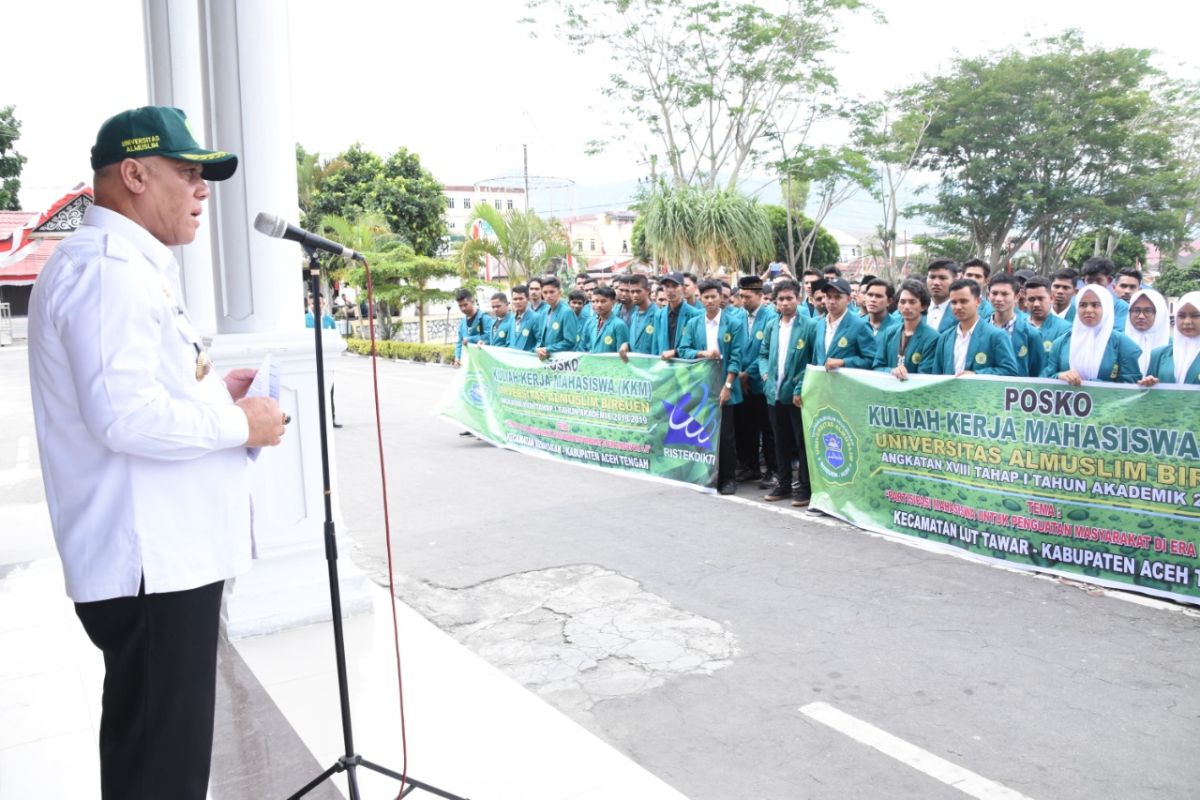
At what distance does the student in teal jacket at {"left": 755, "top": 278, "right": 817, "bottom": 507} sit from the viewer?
23.6 ft

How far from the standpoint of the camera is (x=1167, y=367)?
515cm

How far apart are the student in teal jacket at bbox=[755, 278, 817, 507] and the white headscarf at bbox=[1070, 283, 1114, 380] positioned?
187 cm

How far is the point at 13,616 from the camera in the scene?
4723 mm

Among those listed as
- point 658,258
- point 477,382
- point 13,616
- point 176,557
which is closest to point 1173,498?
point 176,557

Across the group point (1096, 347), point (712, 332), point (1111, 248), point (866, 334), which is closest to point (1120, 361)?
point (1096, 347)

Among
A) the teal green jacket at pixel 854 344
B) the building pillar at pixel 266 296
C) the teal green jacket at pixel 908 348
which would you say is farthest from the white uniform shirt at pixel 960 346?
the building pillar at pixel 266 296

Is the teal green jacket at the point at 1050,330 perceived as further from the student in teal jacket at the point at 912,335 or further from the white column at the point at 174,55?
the white column at the point at 174,55

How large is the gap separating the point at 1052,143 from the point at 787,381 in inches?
737

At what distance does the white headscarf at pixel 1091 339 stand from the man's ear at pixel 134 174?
17.3ft

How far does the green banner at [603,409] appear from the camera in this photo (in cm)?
777

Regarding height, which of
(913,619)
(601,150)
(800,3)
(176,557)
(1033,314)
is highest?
(800,3)

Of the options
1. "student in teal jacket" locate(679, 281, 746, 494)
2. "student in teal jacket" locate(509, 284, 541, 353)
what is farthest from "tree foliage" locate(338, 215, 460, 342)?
"student in teal jacket" locate(679, 281, 746, 494)

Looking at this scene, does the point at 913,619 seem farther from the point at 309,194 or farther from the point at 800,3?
the point at 309,194

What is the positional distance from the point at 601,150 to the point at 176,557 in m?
23.0
